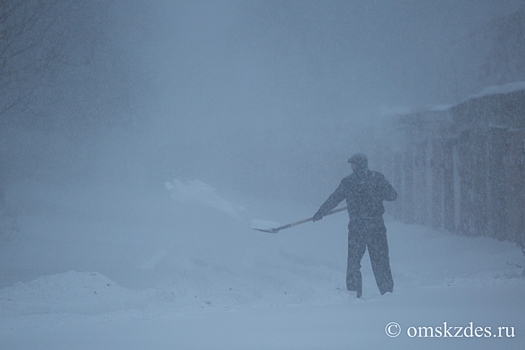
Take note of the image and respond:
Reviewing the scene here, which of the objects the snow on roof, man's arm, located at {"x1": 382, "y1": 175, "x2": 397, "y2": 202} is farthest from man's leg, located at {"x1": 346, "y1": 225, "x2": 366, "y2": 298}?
the snow on roof

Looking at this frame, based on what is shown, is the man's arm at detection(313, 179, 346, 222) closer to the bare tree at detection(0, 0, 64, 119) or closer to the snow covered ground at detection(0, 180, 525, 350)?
the snow covered ground at detection(0, 180, 525, 350)

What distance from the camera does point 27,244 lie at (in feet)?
25.1

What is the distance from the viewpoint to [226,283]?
5406 mm

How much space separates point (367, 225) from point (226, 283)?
6.83ft

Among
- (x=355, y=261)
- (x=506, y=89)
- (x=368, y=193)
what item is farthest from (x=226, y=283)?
(x=506, y=89)

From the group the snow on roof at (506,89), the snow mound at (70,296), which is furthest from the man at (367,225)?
the snow on roof at (506,89)

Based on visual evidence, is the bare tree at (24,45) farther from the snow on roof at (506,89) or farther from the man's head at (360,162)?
the snow on roof at (506,89)

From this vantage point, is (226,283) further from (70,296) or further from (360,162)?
(360,162)

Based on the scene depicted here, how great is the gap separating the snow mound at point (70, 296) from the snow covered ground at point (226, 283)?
0.02 meters

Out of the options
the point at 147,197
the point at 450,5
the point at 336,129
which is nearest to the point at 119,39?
the point at 147,197

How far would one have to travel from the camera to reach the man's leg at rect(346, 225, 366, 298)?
4309 millimetres

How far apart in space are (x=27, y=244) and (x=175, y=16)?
792 cm

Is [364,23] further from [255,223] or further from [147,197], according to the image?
[255,223]

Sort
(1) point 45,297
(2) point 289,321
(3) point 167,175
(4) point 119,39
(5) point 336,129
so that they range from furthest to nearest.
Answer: (3) point 167,175 → (5) point 336,129 → (4) point 119,39 → (1) point 45,297 → (2) point 289,321
